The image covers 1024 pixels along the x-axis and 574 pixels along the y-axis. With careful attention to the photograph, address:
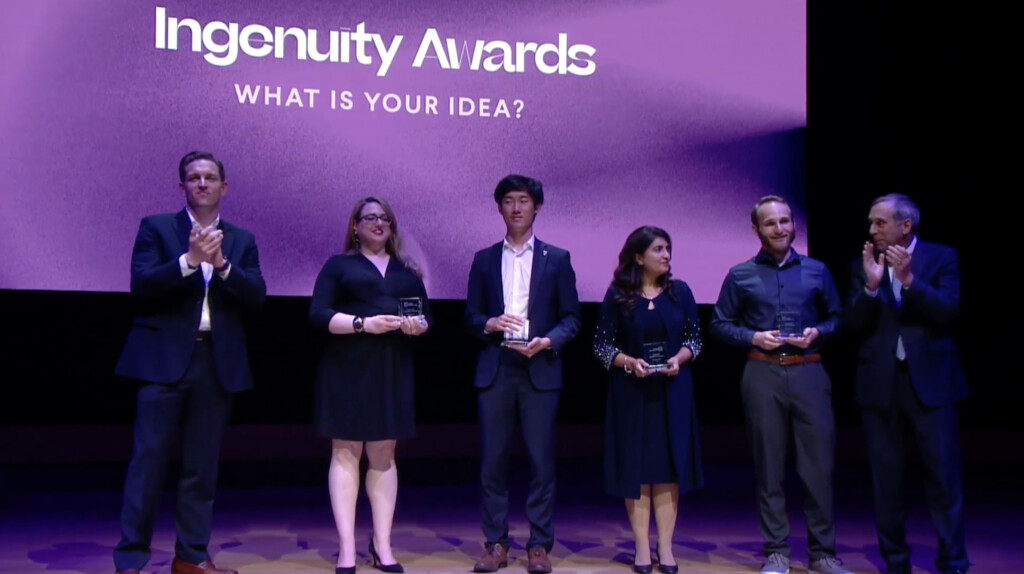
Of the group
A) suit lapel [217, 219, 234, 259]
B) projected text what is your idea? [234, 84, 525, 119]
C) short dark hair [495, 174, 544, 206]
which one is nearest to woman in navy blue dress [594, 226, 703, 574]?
short dark hair [495, 174, 544, 206]

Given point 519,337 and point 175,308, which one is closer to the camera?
point 175,308

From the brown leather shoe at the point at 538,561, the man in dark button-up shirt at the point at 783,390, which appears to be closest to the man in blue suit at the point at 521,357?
the brown leather shoe at the point at 538,561

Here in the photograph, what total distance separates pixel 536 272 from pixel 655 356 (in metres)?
0.63

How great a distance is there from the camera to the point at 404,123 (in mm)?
4812

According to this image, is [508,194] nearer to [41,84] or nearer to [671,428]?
[671,428]

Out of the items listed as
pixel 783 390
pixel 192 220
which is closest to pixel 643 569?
pixel 783 390

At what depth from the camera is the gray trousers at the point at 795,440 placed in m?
3.79

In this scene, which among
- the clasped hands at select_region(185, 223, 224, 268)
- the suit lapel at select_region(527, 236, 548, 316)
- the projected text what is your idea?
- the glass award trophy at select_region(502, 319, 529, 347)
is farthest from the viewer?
the projected text what is your idea?

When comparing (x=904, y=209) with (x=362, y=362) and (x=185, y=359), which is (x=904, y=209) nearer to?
(x=362, y=362)

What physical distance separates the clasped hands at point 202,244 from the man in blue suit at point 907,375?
7.61ft

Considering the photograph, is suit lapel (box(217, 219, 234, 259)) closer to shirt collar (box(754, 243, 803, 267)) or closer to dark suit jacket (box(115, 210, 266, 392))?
dark suit jacket (box(115, 210, 266, 392))

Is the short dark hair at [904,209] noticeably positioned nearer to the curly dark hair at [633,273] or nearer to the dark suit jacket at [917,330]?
the dark suit jacket at [917,330]

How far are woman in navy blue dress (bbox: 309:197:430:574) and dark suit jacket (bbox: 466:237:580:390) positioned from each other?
0.97ft

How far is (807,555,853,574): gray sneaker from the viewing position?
3764mm
